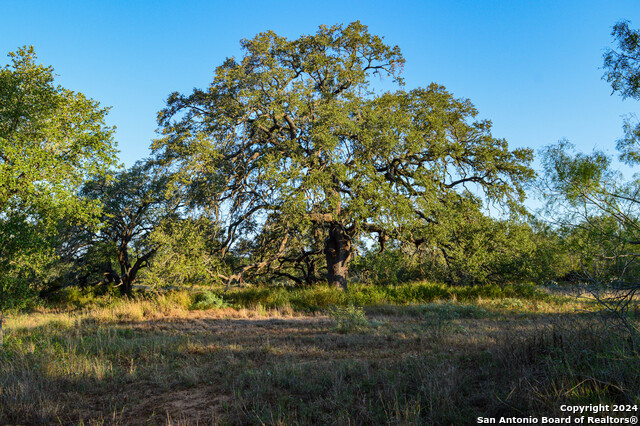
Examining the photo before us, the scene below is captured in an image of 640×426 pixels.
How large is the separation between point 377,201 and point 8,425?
38.3 ft

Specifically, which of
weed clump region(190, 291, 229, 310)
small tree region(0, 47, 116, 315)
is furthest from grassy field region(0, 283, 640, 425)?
weed clump region(190, 291, 229, 310)

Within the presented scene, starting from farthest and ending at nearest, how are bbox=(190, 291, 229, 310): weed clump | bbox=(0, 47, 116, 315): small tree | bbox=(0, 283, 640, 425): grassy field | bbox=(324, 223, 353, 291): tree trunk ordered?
1. bbox=(324, 223, 353, 291): tree trunk
2. bbox=(190, 291, 229, 310): weed clump
3. bbox=(0, 47, 116, 315): small tree
4. bbox=(0, 283, 640, 425): grassy field

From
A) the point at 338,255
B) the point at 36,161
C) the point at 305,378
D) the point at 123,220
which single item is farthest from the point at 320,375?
the point at 123,220

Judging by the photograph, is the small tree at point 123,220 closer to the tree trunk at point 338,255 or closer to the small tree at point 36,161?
the small tree at point 36,161

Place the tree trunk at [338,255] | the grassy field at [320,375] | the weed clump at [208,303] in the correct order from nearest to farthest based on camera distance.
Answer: the grassy field at [320,375], the weed clump at [208,303], the tree trunk at [338,255]

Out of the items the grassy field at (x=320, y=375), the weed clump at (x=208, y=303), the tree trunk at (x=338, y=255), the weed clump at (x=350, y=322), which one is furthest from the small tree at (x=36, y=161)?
the tree trunk at (x=338, y=255)

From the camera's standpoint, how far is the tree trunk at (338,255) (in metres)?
17.1

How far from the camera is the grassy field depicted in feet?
13.0

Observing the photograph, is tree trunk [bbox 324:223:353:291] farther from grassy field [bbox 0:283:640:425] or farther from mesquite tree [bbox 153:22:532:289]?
grassy field [bbox 0:283:640:425]

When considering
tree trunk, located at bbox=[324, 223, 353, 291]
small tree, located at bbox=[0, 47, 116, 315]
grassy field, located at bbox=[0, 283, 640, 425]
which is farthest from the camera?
tree trunk, located at bbox=[324, 223, 353, 291]

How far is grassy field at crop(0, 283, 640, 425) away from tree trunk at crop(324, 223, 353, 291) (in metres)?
7.48

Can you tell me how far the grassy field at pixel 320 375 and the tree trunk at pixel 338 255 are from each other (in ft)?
24.6

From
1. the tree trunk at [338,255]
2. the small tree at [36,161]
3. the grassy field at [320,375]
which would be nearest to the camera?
the grassy field at [320,375]

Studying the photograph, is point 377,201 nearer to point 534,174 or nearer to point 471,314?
point 471,314
